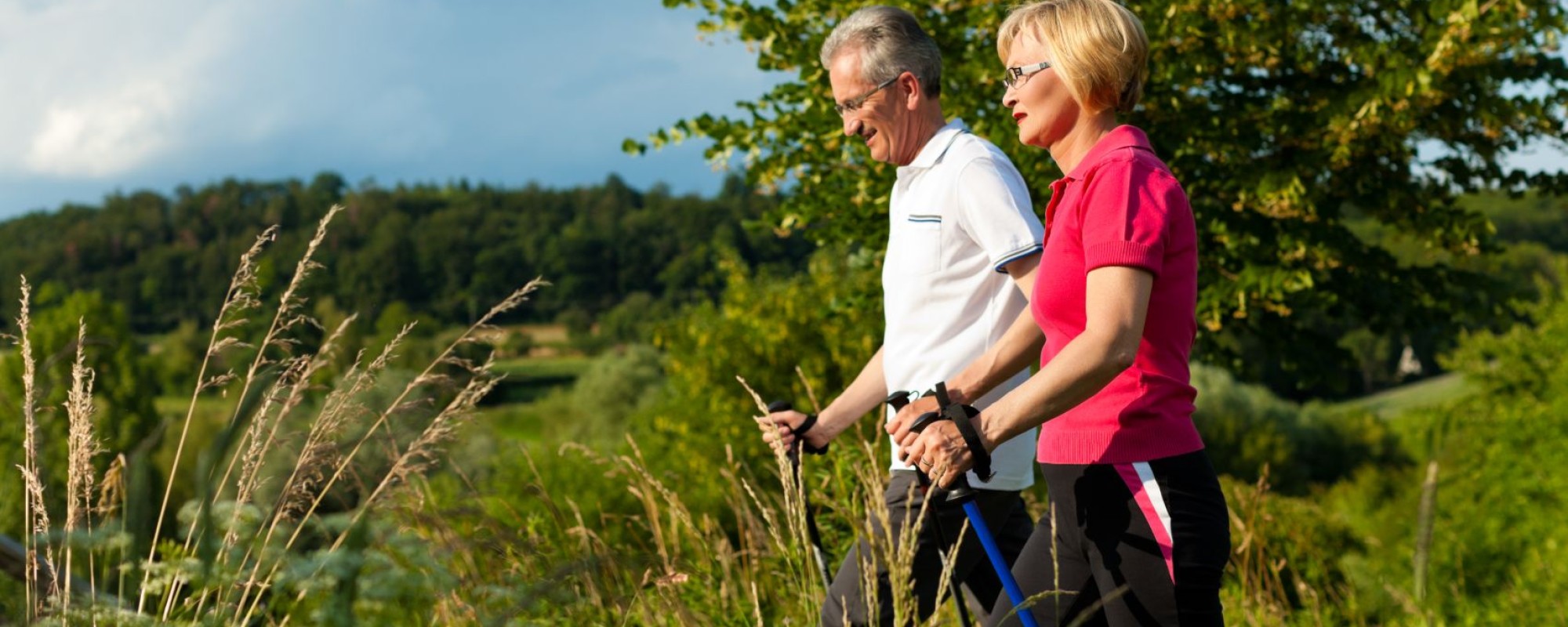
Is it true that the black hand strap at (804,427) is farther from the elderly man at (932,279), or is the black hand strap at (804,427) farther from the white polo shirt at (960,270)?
the white polo shirt at (960,270)

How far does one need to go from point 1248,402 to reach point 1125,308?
184 ft

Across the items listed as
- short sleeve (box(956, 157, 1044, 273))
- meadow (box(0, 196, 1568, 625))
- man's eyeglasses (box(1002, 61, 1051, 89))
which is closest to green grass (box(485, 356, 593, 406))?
meadow (box(0, 196, 1568, 625))

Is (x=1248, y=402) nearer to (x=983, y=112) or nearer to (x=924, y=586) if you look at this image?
(x=983, y=112)

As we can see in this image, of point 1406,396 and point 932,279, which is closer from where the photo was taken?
point 932,279

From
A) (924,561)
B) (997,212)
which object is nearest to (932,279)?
(997,212)

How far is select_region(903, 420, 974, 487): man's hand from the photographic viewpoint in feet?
6.84

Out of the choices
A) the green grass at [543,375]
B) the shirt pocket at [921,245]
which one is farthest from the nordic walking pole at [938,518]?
the green grass at [543,375]

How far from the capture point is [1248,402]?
179ft

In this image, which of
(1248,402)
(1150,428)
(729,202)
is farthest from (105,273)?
(1150,428)

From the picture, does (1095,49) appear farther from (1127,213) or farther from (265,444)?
(265,444)

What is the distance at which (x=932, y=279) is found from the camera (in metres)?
2.63

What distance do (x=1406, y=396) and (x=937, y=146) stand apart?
85.0 meters

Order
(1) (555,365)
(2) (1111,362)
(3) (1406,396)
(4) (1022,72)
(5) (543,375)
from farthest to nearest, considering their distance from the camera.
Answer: (1) (555,365) → (5) (543,375) → (3) (1406,396) → (4) (1022,72) → (2) (1111,362)

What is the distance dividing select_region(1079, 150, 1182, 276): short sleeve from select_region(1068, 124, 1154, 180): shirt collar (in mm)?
27
